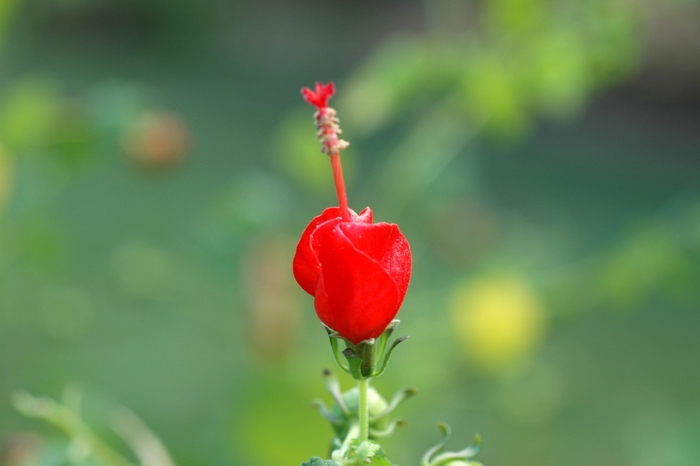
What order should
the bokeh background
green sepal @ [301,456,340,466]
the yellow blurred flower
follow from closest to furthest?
green sepal @ [301,456,340,466] < the bokeh background < the yellow blurred flower

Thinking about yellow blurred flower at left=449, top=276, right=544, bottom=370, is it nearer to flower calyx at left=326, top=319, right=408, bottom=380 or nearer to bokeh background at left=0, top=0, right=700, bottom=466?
bokeh background at left=0, top=0, right=700, bottom=466

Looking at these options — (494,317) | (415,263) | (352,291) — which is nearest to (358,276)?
(352,291)

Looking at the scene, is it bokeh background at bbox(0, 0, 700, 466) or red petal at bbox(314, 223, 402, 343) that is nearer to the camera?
red petal at bbox(314, 223, 402, 343)

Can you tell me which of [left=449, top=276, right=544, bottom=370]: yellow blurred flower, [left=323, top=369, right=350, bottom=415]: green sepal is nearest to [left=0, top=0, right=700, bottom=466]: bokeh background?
[left=449, top=276, right=544, bottom=370]: yellow blurred flower

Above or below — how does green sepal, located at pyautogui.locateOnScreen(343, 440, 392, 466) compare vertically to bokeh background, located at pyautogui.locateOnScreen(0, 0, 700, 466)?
below

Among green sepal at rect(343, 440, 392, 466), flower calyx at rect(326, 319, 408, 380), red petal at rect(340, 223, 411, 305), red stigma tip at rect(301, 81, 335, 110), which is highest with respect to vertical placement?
red stigma tip at rect(301, 81, 335, 110)

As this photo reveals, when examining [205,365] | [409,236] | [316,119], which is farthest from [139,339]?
[316,119]

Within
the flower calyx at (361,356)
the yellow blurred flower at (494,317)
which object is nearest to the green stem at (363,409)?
the flower calyx at (361,356)

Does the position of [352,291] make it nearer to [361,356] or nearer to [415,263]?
[361,356]
